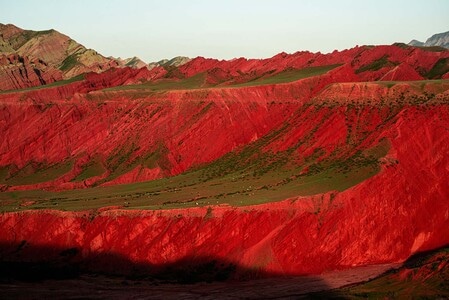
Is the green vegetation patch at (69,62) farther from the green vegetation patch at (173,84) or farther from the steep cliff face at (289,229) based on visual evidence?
the steep cliff face at (289,229)

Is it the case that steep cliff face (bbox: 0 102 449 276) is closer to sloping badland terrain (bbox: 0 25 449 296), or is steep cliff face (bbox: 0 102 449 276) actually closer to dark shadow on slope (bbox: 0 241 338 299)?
sloping badland terrain (bbox: 0 25 449 296)

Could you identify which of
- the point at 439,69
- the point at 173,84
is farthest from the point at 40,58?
the point at 439,69

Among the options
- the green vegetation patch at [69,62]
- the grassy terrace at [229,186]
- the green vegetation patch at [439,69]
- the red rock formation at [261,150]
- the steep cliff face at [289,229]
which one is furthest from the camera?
the green vegetation patch at [69,62]

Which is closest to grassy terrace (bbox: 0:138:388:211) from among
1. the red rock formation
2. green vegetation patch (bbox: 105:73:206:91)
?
the red rock formation

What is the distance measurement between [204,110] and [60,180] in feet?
48.8

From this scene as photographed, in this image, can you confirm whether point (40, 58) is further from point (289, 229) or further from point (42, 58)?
point (289, 229)

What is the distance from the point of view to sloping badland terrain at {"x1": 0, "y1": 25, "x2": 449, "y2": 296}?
47094 mm

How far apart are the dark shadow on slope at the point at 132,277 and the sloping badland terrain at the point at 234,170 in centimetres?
15

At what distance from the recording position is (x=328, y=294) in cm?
4097

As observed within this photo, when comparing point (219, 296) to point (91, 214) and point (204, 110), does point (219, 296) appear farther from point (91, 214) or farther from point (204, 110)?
point (204, 110)

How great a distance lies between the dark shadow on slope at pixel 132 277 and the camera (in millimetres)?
43125

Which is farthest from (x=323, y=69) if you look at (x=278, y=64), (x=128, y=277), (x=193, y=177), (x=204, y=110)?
(x=128, y=277)

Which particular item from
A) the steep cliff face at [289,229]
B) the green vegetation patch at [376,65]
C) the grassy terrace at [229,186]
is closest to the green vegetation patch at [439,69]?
the green vegetation patch at [376,65]

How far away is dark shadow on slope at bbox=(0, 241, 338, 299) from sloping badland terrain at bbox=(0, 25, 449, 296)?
0.48 feet
